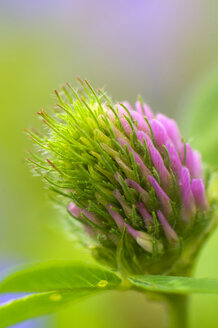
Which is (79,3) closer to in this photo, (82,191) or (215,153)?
(215,153)

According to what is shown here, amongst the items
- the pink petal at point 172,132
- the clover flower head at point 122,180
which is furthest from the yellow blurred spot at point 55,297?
the pink petal at point 172,132

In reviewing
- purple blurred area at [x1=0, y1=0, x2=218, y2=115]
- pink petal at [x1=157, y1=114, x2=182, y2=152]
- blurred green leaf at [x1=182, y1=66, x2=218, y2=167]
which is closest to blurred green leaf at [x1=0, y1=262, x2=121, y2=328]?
pink petal at [x1=157, y1=114, x2=182, y2=152]

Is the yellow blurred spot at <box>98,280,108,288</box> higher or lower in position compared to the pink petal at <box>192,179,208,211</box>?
lower

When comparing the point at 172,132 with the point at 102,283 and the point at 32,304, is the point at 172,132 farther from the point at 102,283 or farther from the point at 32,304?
the point at 32,304

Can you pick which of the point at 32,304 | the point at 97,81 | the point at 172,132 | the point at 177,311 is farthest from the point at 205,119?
the point at 97,81

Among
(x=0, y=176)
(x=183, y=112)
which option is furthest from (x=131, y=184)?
(x=0, y=176)

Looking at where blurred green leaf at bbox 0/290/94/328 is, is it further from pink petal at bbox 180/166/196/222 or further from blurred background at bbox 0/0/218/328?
blurred background at bbox 0/0/218/328

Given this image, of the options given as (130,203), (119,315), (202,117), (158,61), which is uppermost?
(158,61)
